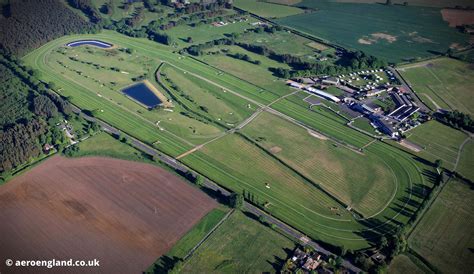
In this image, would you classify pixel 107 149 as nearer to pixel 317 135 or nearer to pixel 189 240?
pixel 189 240

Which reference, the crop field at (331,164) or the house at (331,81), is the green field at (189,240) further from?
the house at (331,81)

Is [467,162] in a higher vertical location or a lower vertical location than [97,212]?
higher

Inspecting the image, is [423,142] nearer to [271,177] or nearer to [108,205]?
[271,177]

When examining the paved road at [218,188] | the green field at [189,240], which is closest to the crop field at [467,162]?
the paved road at [218,188]

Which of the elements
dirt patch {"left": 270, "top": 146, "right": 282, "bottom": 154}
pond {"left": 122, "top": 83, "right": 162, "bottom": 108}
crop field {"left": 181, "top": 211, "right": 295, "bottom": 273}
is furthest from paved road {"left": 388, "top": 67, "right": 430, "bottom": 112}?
pond {"left": 122, "top": 83, "right": 162, "bottom": 108}

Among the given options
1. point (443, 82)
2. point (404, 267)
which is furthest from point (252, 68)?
point (404, 267)

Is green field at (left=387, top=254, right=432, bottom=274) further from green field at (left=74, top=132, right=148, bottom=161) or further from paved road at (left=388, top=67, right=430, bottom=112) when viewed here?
paved road at (left=388, top=67, right=430, bottom=112)

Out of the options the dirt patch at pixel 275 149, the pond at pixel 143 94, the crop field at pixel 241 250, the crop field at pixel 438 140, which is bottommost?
the pond at pixel 143 94
